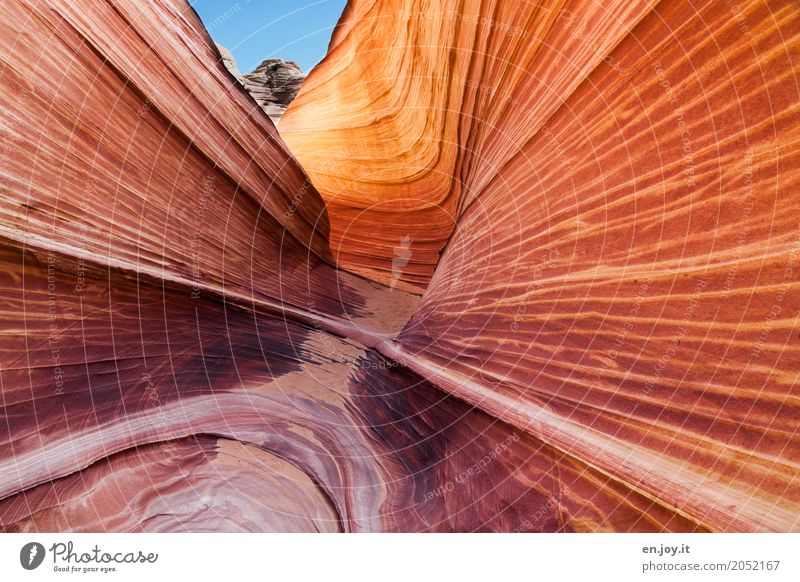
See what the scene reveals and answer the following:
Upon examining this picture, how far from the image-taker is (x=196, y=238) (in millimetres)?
925

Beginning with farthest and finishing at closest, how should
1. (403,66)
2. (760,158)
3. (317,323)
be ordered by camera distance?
(403,66)
(317,323)
(760,158)

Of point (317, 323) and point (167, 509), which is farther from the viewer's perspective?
point (317, 323)

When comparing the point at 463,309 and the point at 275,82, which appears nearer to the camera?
the point at 463,309

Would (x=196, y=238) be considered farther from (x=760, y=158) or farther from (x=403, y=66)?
(x=760, y=158)
